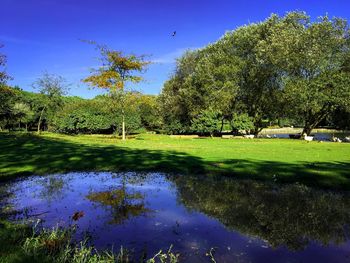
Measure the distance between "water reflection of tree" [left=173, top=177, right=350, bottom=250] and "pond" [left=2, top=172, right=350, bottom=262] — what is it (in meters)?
0.03

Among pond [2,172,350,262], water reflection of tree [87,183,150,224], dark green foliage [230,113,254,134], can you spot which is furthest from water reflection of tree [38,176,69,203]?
dark green foliage [230,113,254,134]

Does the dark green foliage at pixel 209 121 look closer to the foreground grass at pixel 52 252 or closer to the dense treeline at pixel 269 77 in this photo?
the dense treeline at pixel 269 77

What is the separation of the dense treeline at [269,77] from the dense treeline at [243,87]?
0.11m

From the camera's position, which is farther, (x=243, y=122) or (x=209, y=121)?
(x=209, y=121)

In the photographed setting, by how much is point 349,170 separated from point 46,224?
48.0 ft

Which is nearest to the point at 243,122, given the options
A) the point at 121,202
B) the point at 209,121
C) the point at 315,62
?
the point at 209,121

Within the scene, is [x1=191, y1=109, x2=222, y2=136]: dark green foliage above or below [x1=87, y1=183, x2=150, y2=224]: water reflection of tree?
above

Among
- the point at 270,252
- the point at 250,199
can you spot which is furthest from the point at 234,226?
the point at 250,199

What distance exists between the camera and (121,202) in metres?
12.8

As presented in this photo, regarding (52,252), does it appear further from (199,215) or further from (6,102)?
(6,102)

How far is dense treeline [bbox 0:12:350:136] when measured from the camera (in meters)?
47.3

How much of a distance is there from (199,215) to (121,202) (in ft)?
10.2

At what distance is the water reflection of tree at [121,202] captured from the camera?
11.1 m

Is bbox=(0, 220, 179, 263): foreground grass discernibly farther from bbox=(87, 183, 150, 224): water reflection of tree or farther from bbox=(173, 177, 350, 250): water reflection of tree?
bbox=(173, 177, 350, 250): water reflection of tree
